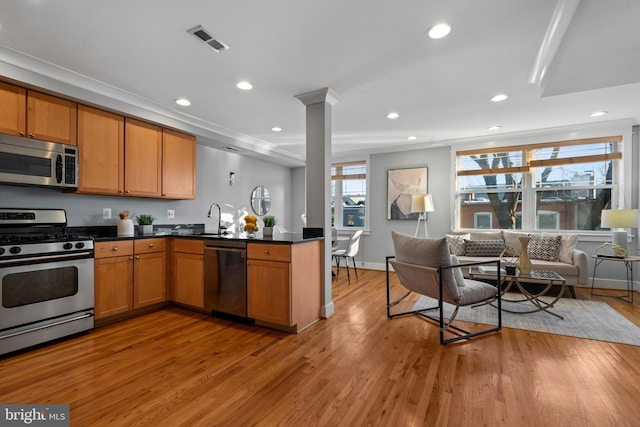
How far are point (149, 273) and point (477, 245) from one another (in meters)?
4.65

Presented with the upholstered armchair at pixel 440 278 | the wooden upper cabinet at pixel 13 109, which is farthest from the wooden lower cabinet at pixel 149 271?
the upholstered armchair at pixel 440 278

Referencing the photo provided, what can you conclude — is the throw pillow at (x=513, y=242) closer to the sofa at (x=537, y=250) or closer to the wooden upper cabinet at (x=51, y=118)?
the sofa at (x=537, y=250)

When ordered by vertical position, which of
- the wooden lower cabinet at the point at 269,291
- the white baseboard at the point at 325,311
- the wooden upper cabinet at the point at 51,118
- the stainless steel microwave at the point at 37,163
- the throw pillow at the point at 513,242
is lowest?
the white baseboard at the point at 325,311

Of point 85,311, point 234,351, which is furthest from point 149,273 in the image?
point 234,351

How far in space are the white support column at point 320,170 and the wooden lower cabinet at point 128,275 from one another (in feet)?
6.15

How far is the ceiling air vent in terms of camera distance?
2.21 metres

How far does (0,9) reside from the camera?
→ 78.5 inches

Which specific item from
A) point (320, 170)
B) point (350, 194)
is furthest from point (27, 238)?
point (350, 194)

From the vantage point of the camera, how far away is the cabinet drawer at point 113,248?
3000 millimetres

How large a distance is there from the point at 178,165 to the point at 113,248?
1421 millimetres

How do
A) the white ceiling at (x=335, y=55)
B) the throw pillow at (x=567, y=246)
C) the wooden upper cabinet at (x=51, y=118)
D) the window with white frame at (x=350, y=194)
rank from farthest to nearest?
the window with white frame at (x=350, y=194)
the throw pillow at (x=567, y=246)
the wooden upper cabinet at (x=51, y=118)
the white ceiling at (x=335, y=55)

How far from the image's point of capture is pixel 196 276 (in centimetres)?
345

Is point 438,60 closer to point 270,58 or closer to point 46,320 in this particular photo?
point 270,58

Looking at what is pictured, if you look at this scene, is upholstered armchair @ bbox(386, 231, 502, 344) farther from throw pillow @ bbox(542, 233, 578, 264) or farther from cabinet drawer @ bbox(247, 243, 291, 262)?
throw pillow @ bbox(542, 233, 578, 264)
